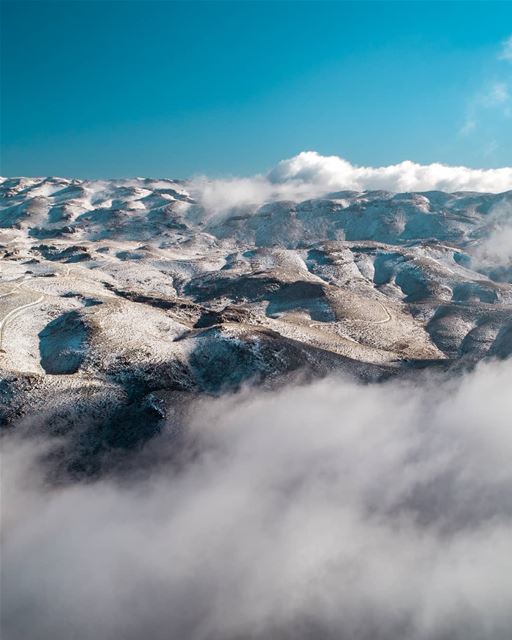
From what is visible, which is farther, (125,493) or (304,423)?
(304,423)

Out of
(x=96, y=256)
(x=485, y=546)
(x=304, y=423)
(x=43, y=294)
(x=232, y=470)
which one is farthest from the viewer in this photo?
(x=96, y=256)

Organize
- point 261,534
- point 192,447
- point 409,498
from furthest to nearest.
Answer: point 192,447 < point 409,498 < point 261,534

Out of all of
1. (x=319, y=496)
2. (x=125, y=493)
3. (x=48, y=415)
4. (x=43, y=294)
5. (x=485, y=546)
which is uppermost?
(x=43, y=294)

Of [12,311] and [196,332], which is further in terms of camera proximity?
[12,311]

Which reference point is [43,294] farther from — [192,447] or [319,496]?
[319,496]

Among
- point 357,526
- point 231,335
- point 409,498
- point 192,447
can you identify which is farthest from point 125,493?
point 231,335

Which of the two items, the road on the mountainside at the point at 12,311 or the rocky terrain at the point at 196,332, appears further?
the road on the mountainside at the point at 12,311

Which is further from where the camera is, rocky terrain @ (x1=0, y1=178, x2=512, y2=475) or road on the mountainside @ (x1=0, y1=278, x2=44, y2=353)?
road on the mountainside @ (x1=0, y1=278, x2=44, y2=353)

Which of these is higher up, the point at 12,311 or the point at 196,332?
the point at 12,311

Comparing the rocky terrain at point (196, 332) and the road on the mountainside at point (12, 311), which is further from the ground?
the road on the mountainside at point (12, 311)

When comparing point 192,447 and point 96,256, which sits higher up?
point 96,256

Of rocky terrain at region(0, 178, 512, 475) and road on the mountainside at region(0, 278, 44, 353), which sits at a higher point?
road on the mountainside at region(0, 278, 44, 353)
